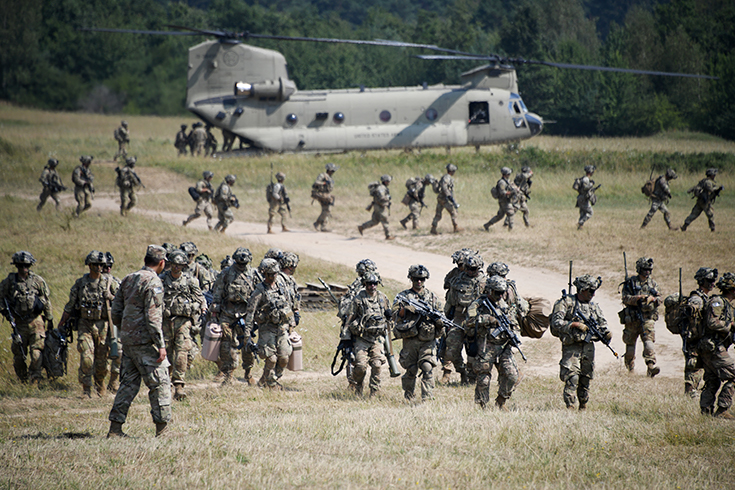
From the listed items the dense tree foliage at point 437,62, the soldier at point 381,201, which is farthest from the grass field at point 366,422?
the dense tree foliage at point 437,62

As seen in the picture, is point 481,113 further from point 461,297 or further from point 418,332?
point 418,332

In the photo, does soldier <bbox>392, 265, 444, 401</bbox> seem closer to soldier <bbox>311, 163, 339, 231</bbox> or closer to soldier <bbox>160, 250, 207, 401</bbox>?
soldier <bbox>160, 250, 207, 401</bbox>

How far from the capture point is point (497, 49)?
64625mm

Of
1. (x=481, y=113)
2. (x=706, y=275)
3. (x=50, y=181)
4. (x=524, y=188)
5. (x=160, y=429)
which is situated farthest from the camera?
(x=481, y=113)

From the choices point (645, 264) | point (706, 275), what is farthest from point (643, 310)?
point (706, 275)

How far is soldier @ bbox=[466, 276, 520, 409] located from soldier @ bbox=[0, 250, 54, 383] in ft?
19.1

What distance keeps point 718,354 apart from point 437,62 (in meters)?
58.0

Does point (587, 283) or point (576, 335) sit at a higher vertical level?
point (587, 283)

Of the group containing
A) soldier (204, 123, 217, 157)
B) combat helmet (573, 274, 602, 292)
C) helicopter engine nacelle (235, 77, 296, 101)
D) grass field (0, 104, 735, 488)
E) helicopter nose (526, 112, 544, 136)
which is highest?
helicopter engine nacelle (235, 77, 296, 101)

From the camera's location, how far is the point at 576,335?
345 inches

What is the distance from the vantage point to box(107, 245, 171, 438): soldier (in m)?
7.35

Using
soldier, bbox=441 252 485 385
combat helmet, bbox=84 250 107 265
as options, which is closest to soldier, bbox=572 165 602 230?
soldier, bbox=441 252 485 385

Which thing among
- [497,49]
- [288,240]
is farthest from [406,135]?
[497,49]

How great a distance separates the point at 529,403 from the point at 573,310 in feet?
4.91
